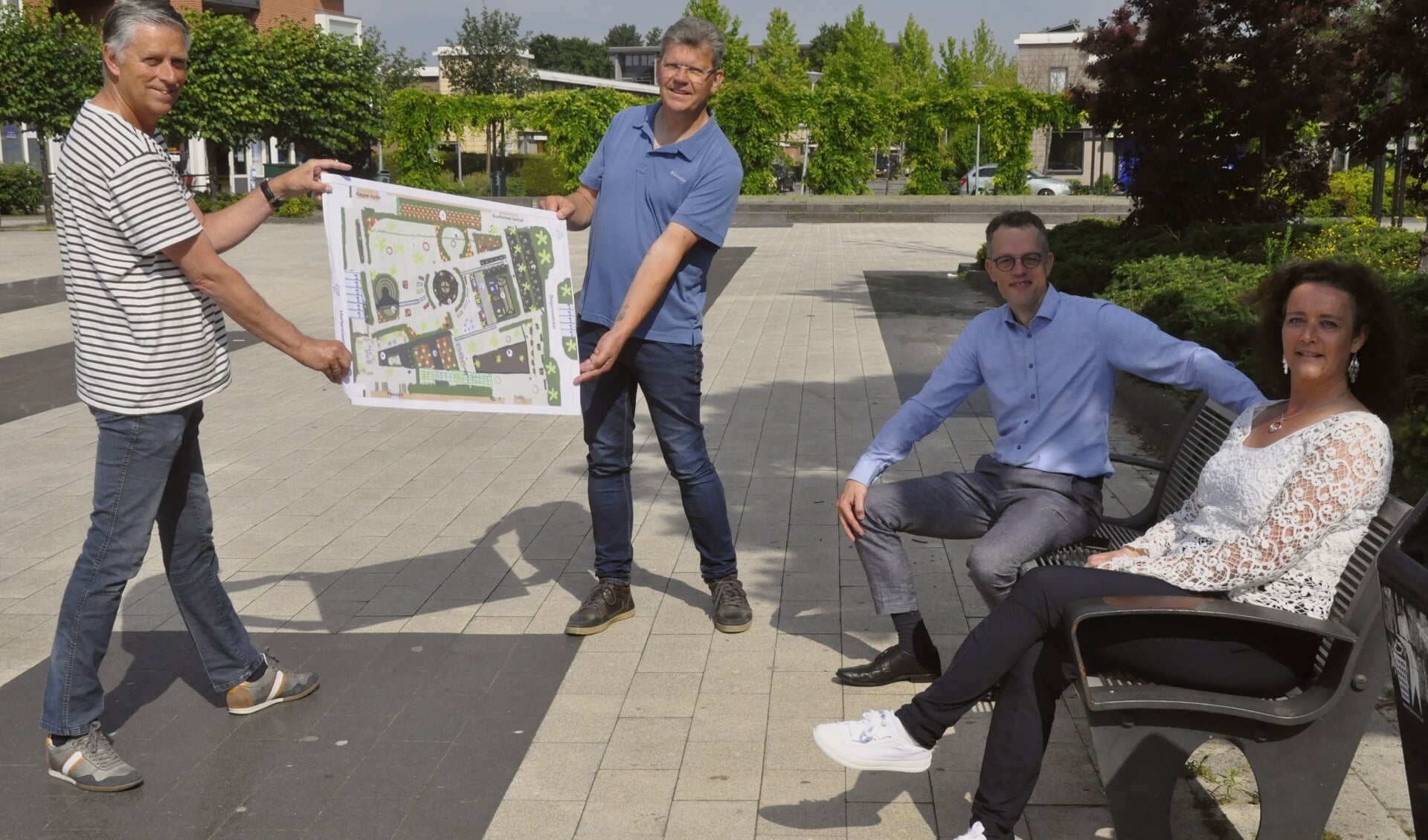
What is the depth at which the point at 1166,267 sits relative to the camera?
1066 cm

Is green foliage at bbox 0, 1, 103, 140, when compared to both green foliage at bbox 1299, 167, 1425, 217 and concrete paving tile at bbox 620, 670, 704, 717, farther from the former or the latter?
green foliage at bbox 1299, 167, 1425, 217

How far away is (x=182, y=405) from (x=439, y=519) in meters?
2.73

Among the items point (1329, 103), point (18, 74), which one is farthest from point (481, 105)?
point (1329, 103)

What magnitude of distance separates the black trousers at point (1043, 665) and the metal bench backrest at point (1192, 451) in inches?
31.1

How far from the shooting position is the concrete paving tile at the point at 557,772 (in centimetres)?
349

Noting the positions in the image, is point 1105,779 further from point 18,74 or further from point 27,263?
point 18,74

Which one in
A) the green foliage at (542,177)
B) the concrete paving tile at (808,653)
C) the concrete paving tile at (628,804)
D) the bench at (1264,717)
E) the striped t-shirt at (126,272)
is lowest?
the concrete paving tile at (628,804)

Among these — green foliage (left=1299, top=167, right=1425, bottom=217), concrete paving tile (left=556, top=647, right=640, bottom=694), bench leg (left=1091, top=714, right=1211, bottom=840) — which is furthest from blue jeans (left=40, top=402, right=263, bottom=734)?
green foliage (left=1299, top=167, right=1425, bottom=217)

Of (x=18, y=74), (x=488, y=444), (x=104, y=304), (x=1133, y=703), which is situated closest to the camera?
(x=1133, y=703)

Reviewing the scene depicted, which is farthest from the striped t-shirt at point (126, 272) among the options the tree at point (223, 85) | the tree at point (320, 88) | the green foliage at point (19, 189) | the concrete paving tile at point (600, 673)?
the green foliage at point (19, 189)

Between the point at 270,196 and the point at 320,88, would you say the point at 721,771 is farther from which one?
the point at 320,88

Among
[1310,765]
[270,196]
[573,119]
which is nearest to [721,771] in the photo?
[1310,765]

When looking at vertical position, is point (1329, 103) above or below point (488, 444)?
above

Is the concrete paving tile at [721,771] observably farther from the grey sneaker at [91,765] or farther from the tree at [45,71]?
the tree at [45,71]
